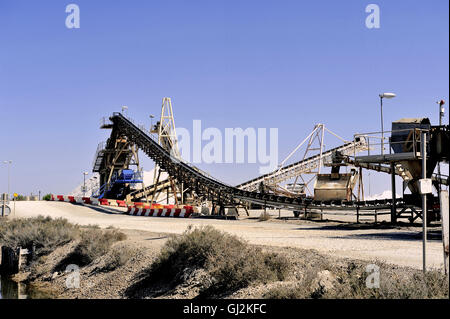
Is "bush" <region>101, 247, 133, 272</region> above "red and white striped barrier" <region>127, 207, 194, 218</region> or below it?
below

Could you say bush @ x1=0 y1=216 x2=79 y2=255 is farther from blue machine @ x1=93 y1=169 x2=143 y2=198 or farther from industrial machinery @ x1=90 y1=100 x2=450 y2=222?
blue machine @ x1=93 y1=169 x2=143 y2=198

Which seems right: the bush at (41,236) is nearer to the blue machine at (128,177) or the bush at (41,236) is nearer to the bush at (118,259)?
the bush at (118,259)

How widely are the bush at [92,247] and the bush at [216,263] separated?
4.73m

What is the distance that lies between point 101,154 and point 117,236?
1514 inches

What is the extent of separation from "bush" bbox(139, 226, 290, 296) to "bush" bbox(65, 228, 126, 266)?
473 cm

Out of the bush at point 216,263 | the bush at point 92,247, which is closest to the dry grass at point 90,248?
the bush at point 92,247

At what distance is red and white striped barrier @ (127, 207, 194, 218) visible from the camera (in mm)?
36875

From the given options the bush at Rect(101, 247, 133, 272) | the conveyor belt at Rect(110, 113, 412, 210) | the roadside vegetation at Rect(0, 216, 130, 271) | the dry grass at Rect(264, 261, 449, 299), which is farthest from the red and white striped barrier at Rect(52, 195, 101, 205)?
the dry grass at Rect(264, 261, 449, 299)

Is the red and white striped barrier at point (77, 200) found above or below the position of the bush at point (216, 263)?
above

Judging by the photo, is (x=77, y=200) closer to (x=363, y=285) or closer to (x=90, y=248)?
(x=90, y=248)

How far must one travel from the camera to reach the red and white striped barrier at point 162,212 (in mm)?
36875

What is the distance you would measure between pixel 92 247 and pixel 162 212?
18.3 m
